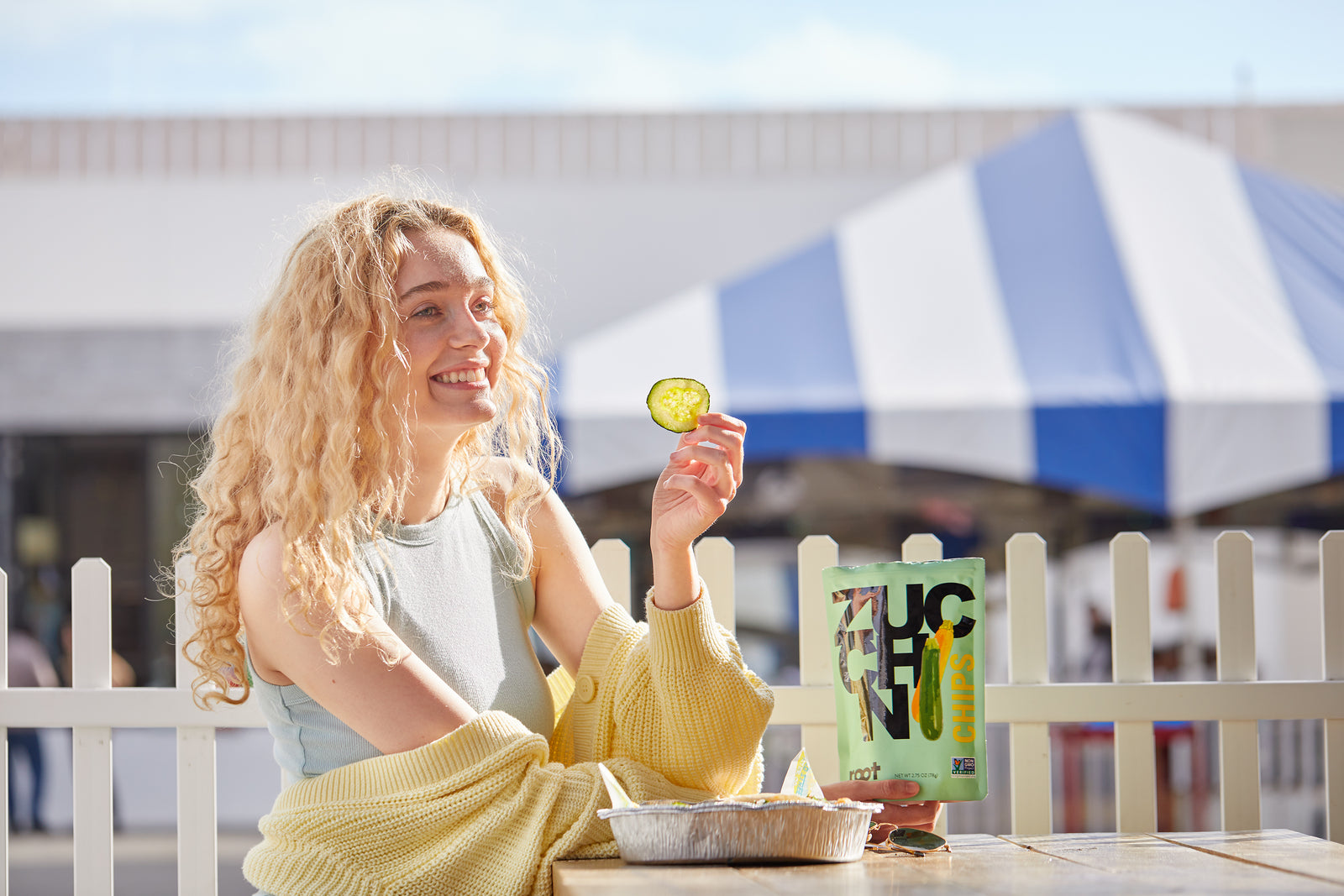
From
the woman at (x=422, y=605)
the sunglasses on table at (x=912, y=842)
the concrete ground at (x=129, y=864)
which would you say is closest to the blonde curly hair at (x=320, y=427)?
the woman at (x=422, y=605)

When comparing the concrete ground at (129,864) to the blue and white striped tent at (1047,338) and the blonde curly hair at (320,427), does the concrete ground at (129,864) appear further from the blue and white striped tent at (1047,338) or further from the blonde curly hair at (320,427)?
the blonde curly hair at (320,427)

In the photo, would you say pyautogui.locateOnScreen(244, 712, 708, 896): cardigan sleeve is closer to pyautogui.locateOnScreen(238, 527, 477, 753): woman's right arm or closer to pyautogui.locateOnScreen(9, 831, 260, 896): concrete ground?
pyautogui.locateOnScreen(238, 527, 477, 753): woman's right arm

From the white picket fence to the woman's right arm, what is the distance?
2.42 feet

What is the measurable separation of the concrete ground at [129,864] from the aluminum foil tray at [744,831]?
3.69m

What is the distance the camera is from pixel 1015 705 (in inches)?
88.4

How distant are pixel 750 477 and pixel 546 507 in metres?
4.33

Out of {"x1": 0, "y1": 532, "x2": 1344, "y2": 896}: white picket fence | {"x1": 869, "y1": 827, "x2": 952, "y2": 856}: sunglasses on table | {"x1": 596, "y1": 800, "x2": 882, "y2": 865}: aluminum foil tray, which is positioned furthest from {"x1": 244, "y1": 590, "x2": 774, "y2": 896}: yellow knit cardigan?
{"x1": 0, "y1": 532, "x2": 1344, "y2": 896}: white picket fence

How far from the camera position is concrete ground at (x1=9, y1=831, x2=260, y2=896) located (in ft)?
15.2

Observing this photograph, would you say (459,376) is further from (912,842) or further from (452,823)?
(912,842)

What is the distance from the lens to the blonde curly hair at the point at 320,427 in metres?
1.53

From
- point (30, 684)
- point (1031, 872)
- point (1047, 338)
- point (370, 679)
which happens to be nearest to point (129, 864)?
point (30, 684)

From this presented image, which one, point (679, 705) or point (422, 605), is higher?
point (422, 605)

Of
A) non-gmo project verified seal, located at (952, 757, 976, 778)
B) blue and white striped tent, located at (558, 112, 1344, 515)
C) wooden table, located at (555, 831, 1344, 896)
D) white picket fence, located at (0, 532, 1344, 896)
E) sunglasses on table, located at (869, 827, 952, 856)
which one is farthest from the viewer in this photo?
blue and white striped tent, located at (558, 112, 1344, 515)

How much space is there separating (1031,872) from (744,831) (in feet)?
1.00
